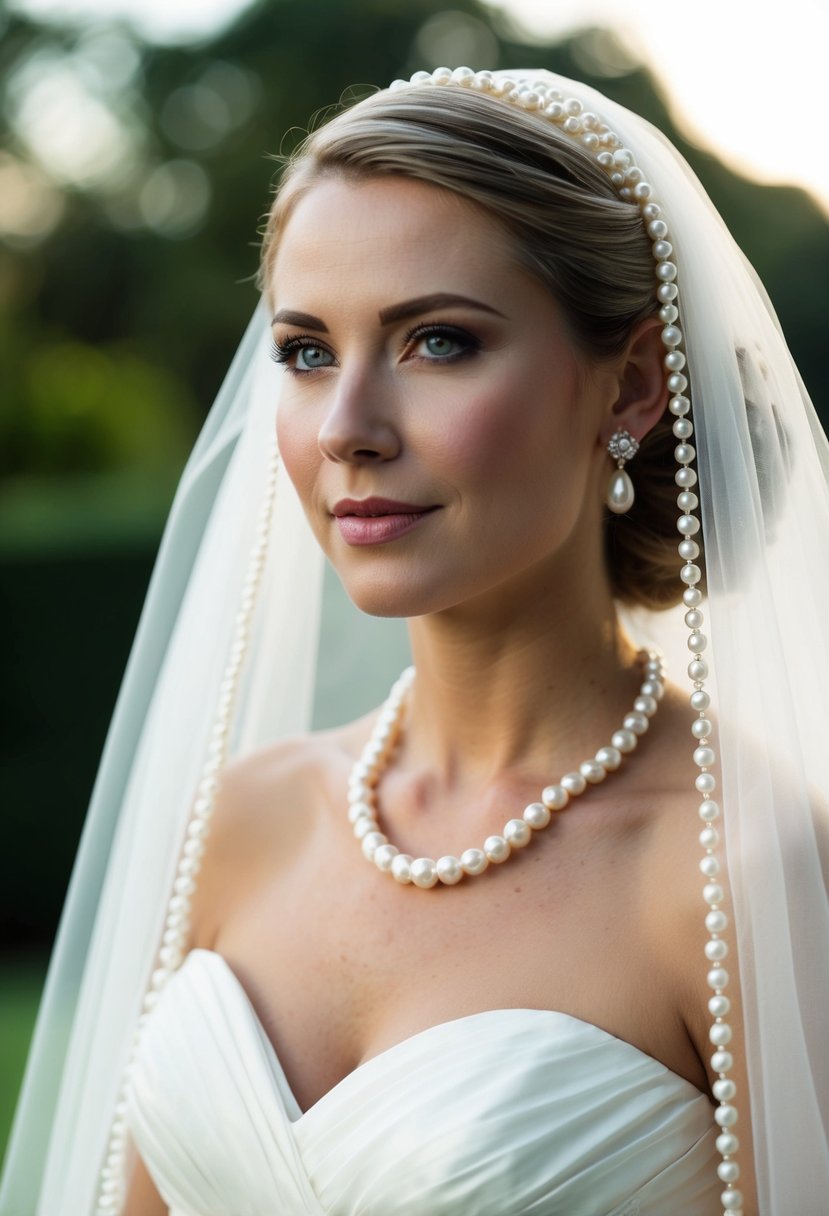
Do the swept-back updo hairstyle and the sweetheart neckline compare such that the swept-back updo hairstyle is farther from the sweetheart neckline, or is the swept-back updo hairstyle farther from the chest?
the sweetheart neckline

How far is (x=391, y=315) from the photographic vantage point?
2049 millimetres

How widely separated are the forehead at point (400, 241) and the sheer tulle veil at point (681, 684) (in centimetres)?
38

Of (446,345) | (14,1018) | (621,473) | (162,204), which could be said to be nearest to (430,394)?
(446,345)

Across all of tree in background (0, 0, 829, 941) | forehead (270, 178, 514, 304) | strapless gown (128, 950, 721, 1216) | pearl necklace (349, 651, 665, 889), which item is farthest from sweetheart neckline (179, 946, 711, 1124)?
tree in background (0, 0, 829, 941)

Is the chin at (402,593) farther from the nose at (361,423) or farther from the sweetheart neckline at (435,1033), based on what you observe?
the sweetheart neckline at (435,1033)

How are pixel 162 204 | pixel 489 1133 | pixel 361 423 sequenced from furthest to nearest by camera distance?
pixel 162 204 → pixel 361 423 → pixel 489 1133

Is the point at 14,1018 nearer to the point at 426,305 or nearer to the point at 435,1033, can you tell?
the point at 435,1033

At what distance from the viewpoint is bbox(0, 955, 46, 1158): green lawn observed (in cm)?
615

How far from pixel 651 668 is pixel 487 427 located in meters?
0.60

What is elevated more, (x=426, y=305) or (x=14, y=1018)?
(x=426, y=305)

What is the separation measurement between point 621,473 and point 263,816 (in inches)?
37.5

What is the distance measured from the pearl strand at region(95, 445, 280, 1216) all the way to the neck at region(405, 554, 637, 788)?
414 mm

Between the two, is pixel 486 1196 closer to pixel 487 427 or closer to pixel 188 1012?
pixel 188 1012

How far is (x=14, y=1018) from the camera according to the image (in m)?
6.87
